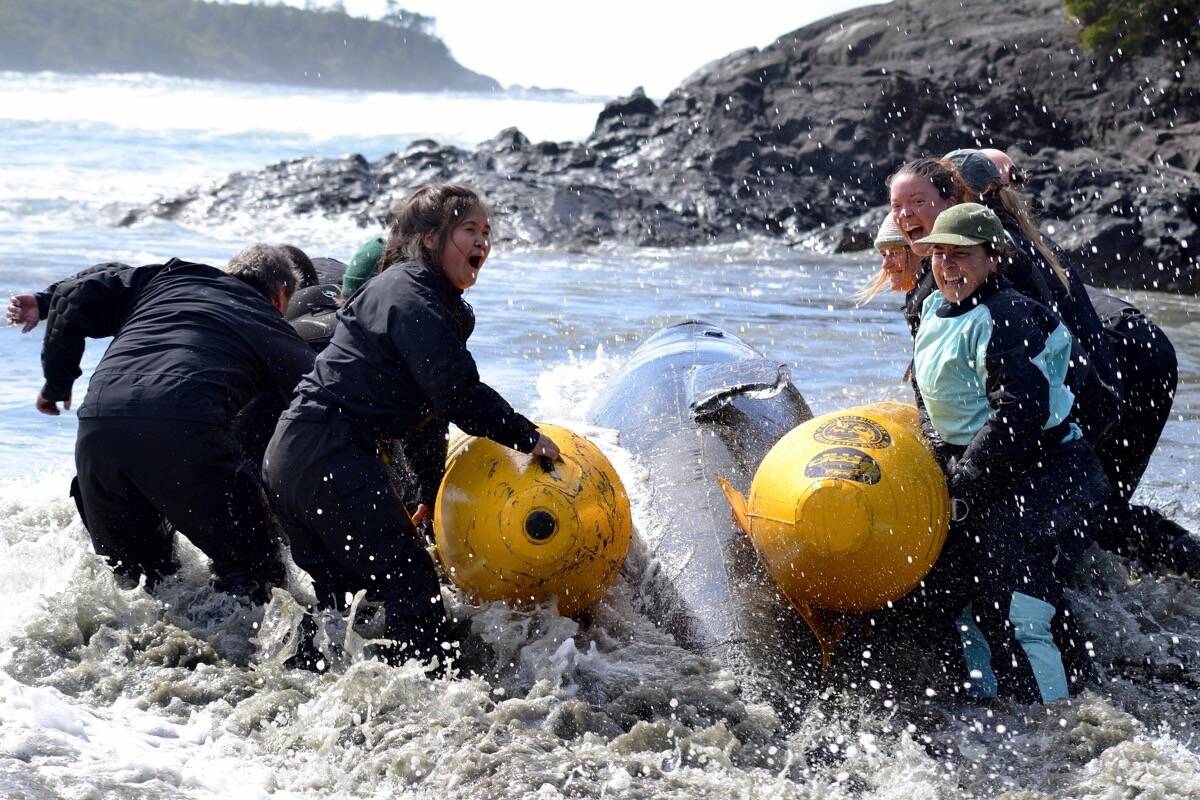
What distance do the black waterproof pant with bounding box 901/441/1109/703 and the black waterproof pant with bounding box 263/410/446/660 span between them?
73.0 inches

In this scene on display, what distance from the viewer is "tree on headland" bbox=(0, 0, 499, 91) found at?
82.2 m

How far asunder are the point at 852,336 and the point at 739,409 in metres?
6.42

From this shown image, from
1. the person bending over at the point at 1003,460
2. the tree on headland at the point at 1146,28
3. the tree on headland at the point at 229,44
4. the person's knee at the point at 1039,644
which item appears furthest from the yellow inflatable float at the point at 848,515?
the tree on headland at the point at 229,44

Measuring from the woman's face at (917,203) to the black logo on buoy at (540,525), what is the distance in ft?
5.67

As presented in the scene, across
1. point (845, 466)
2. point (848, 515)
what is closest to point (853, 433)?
point (845, 466)

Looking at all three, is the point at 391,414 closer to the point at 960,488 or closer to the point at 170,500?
the point at 170,500

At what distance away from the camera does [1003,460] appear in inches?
176

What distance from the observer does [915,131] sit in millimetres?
22359

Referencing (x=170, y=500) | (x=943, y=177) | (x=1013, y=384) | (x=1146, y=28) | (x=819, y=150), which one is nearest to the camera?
(x=1013, y=384)

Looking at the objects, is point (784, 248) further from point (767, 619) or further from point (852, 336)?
point (767, 619)

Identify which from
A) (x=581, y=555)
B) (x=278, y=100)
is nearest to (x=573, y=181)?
(x=581, y=555)

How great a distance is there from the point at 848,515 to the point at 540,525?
104cm

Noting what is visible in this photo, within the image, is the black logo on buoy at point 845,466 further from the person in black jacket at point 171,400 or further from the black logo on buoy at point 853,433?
the person in black jacket at point 171,400

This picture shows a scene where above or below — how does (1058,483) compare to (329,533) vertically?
above
